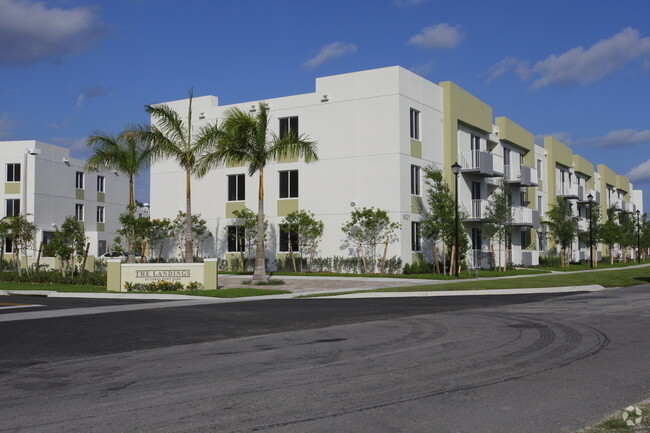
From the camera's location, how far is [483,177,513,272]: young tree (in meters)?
40.6

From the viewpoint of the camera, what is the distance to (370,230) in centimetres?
3578

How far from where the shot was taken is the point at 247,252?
40.2 m

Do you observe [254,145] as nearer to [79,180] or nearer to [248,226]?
[248,226]

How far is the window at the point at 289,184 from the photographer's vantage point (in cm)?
3903

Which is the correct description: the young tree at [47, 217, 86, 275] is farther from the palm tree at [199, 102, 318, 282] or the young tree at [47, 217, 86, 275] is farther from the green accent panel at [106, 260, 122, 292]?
the palm tree at [199, 102, 318, 282]

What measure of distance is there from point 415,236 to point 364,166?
15.7 feet

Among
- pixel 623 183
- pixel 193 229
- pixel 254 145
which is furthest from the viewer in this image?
pixel 623 183

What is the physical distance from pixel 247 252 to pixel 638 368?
32.9 meters

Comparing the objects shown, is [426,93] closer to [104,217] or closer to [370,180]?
[370,180]

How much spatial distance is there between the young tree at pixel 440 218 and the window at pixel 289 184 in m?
7.58

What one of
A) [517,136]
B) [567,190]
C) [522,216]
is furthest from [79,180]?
[567,190]

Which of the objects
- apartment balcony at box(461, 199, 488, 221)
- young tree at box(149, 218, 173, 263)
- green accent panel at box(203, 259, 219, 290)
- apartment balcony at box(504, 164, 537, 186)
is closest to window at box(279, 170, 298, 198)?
young tree at box(149, 218, 173, 263)

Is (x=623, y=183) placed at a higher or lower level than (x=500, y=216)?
higher

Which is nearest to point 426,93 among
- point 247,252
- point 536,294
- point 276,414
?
point 247,252
